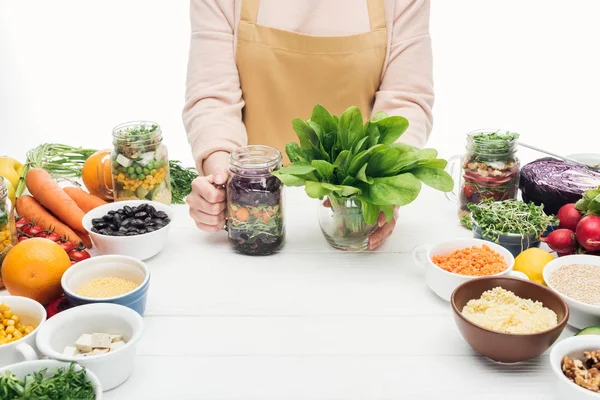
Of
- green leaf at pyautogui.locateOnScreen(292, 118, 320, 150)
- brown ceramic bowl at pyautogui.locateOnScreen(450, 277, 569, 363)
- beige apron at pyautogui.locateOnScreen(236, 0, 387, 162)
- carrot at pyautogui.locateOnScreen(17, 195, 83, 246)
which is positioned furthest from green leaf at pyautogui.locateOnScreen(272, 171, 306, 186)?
beige apron at pyautogui.locateOnScreen(236, 0, 387, 162)

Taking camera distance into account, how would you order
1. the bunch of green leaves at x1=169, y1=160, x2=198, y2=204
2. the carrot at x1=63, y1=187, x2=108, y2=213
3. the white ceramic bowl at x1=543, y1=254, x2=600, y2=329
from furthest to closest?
the bunch of green leaves at x1=169, y1=160, x2=198, y2=204 → the carrot at x1=63, y1=187, x2=108, y2=213 → the white ceramic bowl at x1=543, y1=254, x2=600, y2=329

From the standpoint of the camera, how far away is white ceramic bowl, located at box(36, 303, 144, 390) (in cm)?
114

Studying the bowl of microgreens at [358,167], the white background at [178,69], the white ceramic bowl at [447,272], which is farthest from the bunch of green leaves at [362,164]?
the white background at [178,69]

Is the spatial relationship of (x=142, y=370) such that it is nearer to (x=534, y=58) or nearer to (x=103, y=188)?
(x=103, y=188)

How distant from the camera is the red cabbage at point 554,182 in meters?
1.62

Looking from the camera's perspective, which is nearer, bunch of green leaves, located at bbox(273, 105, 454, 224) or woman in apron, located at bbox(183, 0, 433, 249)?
bunch of green leaves, located at bbox(273, 105, 454, 224)

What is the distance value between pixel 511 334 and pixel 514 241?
0.39m

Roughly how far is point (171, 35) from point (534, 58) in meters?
1.94

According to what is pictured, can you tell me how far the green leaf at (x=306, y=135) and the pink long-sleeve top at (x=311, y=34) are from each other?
1.46ft

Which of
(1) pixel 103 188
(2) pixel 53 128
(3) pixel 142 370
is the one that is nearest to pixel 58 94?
(2) pixel 53 128

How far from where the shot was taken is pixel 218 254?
1629mm

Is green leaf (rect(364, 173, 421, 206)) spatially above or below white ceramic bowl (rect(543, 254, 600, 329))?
above

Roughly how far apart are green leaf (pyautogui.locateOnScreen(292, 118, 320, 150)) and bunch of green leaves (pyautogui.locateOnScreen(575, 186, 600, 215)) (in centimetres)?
56

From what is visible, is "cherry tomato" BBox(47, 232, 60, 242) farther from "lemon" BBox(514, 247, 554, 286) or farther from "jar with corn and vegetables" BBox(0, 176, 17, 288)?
"lemon" BBox(514, 247, 554, 286)
